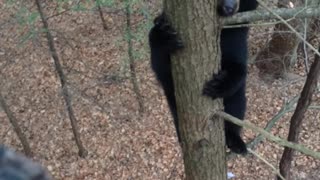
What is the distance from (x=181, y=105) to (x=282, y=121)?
5.34m

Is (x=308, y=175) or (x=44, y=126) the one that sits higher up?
(x=44, y=126)

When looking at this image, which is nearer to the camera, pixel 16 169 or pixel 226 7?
pixel 16 169

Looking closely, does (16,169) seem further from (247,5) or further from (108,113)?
(108,113)

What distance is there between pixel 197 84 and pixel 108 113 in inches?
239

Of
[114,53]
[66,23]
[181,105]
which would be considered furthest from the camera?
[66,23]

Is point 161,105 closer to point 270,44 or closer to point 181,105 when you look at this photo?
point 270,44

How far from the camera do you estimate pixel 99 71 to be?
919 cm

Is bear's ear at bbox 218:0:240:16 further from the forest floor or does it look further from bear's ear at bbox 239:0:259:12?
the forest floor

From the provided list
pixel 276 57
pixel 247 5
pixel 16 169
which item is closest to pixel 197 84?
pixel 247 5

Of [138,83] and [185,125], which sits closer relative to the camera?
[185,125]

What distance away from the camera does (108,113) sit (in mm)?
8398

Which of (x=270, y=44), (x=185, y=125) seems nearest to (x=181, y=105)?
(x=185, y=125)

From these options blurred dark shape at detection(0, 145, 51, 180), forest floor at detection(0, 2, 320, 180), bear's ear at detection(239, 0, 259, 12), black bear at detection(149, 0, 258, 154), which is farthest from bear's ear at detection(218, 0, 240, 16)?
forest floor at detection(0, 2, 320, 180)

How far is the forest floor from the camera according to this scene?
7332 millimetres
